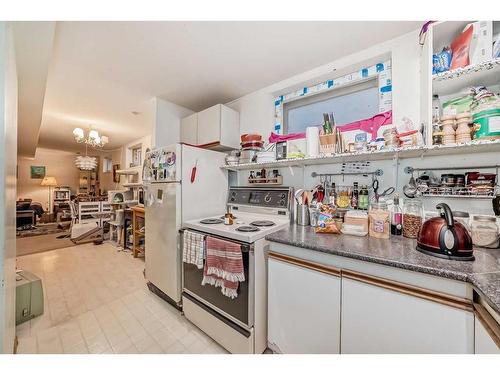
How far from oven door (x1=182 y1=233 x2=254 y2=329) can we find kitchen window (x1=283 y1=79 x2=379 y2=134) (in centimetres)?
142

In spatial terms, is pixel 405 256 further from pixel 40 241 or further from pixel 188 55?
pixel 40 241

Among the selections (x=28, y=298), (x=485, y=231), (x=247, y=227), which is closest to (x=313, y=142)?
(x=247, y=227)

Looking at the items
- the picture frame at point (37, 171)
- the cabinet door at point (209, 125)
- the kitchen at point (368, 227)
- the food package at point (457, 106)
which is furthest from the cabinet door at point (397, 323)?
the picture frame at point (37, 171)

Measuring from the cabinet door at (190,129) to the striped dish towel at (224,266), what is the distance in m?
1.42

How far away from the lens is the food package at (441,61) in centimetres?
114

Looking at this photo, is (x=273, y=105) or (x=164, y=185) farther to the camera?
(x=273, y=105)

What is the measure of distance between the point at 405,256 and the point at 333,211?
601mm

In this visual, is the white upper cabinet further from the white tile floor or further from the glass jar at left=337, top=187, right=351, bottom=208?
the white tile floor

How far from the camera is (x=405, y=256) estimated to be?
938mm
